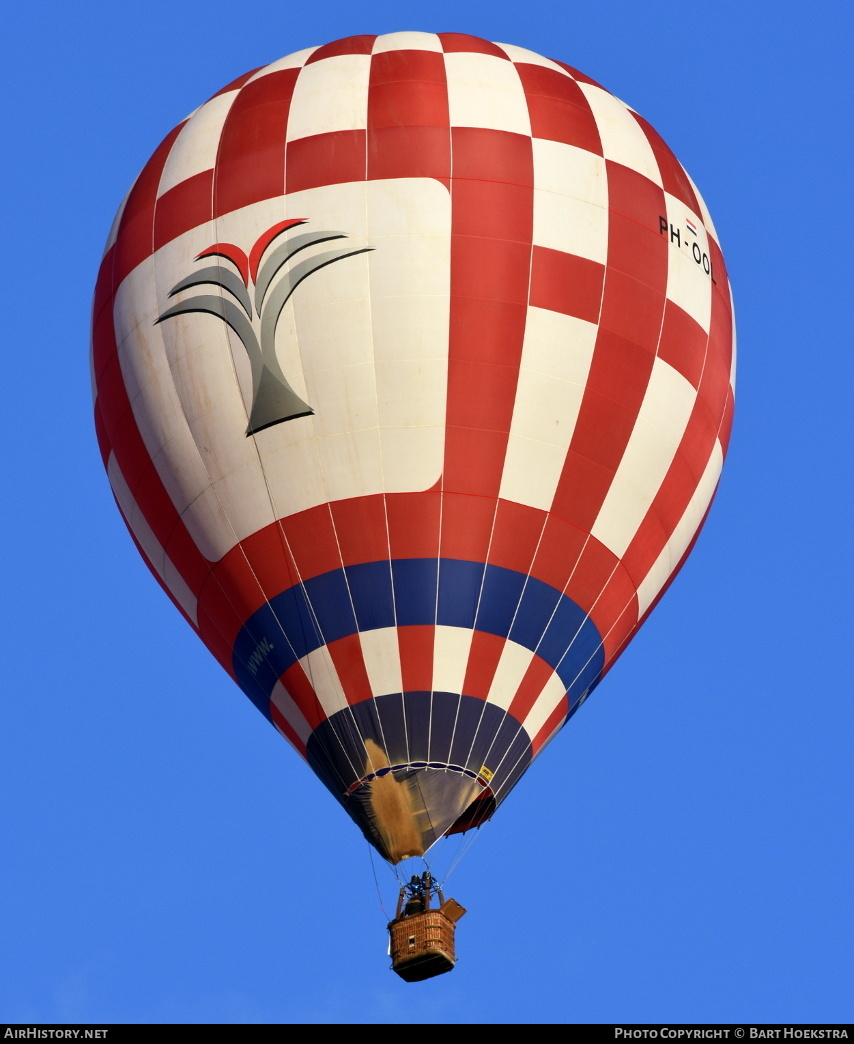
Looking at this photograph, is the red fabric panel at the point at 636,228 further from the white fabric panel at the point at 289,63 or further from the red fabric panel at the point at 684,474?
the white fabric panel at the point at 289,63

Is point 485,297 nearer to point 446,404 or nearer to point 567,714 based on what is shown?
point 446,404

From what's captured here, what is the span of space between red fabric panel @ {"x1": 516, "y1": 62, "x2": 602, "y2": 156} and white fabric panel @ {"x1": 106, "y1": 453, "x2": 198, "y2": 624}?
449 centimetres

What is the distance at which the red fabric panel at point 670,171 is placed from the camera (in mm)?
20625

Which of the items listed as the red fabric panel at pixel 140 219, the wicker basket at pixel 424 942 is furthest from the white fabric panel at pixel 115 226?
the wicker basket at pixel 424 942

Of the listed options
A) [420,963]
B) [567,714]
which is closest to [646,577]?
[567,714]

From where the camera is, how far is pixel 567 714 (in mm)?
19578

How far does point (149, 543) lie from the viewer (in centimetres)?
2027

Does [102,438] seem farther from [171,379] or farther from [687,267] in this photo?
[687,267]

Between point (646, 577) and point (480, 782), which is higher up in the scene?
point (646, 577)

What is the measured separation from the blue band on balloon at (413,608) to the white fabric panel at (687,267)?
9.21 ft

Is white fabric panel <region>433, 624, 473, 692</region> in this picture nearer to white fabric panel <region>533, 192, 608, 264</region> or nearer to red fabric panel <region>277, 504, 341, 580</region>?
red fabric panel <region>277, 504, 341, 580</region>

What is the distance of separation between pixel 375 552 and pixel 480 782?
6.34ft
